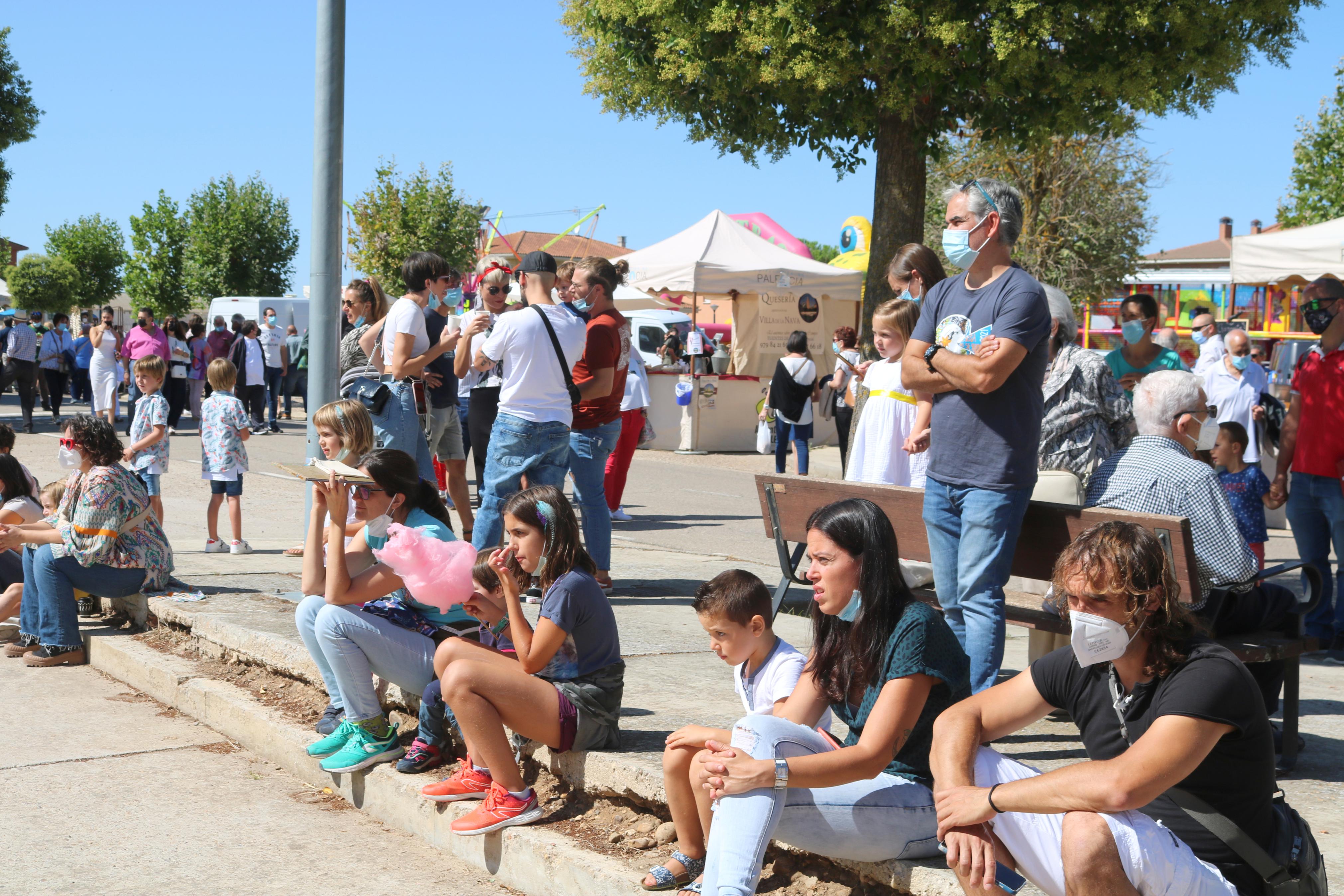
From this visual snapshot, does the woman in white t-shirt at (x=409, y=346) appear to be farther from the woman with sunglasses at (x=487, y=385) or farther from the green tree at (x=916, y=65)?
the green tree at (x=916, y=65)

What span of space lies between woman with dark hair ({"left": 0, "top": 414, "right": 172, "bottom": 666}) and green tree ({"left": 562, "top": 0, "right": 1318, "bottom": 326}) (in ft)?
19.7

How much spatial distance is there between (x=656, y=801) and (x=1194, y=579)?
1.73 meters

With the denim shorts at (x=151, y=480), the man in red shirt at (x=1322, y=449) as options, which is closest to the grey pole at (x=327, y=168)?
the denim shorts at (x=151, y=480)

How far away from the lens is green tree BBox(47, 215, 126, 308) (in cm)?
5038

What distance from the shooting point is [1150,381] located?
408 cm

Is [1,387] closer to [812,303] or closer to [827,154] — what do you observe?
[812,303]

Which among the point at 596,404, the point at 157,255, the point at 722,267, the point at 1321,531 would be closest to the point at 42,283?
the point at 157,255

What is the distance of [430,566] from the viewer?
4.19 m

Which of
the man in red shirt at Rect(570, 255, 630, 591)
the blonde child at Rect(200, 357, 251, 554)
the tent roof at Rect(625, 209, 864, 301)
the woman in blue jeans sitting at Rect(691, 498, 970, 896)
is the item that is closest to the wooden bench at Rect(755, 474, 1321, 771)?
the woman in blue jeans sitting at Rect(691, 498, 970, 896)

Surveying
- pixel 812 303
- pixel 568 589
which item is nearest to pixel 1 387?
pixel 812 303

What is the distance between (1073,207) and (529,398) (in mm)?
25095

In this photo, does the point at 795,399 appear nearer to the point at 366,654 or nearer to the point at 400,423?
the point at 400,423

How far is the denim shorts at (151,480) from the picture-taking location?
27.8ft

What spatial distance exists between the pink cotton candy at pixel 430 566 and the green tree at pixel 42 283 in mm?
44010
